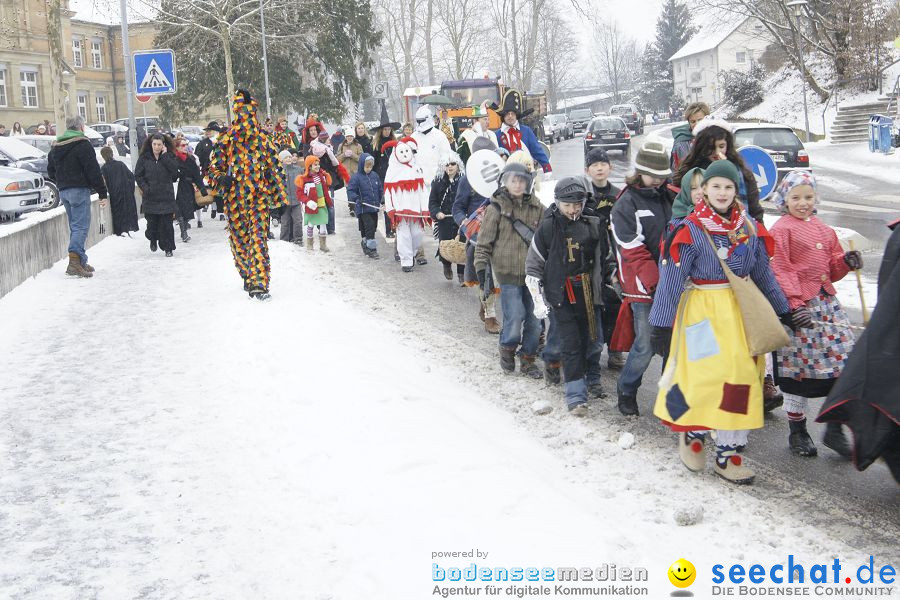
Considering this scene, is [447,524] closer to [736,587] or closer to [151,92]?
[736,587]

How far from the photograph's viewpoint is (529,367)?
771cm

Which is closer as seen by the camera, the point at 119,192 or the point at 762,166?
the point at 762,166

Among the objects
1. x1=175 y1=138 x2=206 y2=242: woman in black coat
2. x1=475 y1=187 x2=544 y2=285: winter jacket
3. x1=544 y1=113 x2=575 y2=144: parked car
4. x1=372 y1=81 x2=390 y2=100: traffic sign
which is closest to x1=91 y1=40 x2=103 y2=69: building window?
x1=544 y1=113 x2=575 y2=144: parked car

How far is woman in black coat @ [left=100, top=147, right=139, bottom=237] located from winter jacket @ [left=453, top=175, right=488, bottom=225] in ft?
26.5

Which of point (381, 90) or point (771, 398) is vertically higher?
point (381, 90)

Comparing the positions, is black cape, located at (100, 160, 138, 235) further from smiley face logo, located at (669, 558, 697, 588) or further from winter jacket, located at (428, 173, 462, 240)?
smiley face logo, located at (669, 558, 697, 588)

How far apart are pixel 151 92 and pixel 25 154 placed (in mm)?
9738

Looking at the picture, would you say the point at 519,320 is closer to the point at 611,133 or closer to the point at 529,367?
the point at 529,367

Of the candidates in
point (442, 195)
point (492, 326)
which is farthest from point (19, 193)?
point (492, 326)

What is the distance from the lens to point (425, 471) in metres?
5.09

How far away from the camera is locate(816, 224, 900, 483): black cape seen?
167 inches

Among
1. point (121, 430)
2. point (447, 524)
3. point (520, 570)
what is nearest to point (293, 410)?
point (121, 430)

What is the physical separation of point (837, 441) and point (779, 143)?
52.3 ft

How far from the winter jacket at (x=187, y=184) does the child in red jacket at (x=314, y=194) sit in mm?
2918
